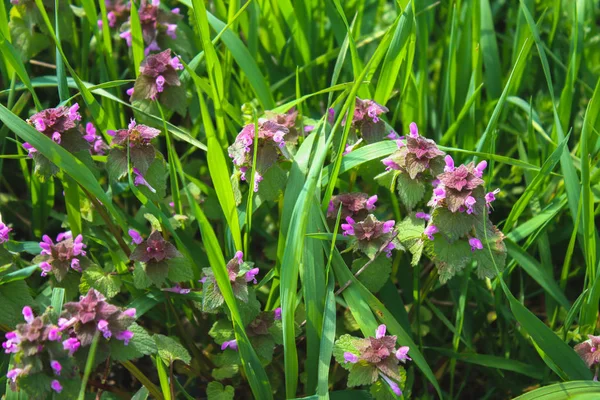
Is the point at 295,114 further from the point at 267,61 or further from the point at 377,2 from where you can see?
the point at 377,2

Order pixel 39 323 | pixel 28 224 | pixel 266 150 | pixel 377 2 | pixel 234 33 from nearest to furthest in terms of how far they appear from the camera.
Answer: pixel 39 323 < pixel 266 150 < pixel 234 33 < pixel 28 224 < pixel 377 2

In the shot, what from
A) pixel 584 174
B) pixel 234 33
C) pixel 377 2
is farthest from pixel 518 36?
pixel 234 33

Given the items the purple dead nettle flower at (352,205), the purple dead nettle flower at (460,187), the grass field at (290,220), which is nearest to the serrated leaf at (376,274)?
the grass field at (290,220)

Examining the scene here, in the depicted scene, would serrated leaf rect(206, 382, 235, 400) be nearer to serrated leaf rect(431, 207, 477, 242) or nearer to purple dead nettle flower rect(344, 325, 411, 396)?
purple dead nettle flower rect(344, 325, 411, 396)

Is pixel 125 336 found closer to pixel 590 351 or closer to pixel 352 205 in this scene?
pixel 352 205

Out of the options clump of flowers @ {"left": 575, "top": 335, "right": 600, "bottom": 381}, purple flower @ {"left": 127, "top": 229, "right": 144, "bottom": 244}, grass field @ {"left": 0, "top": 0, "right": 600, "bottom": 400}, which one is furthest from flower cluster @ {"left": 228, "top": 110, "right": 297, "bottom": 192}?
clump of flowers @ {"left": 575, "top": 335, "right": 600, "bottom": 381}

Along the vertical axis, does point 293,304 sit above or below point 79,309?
below
